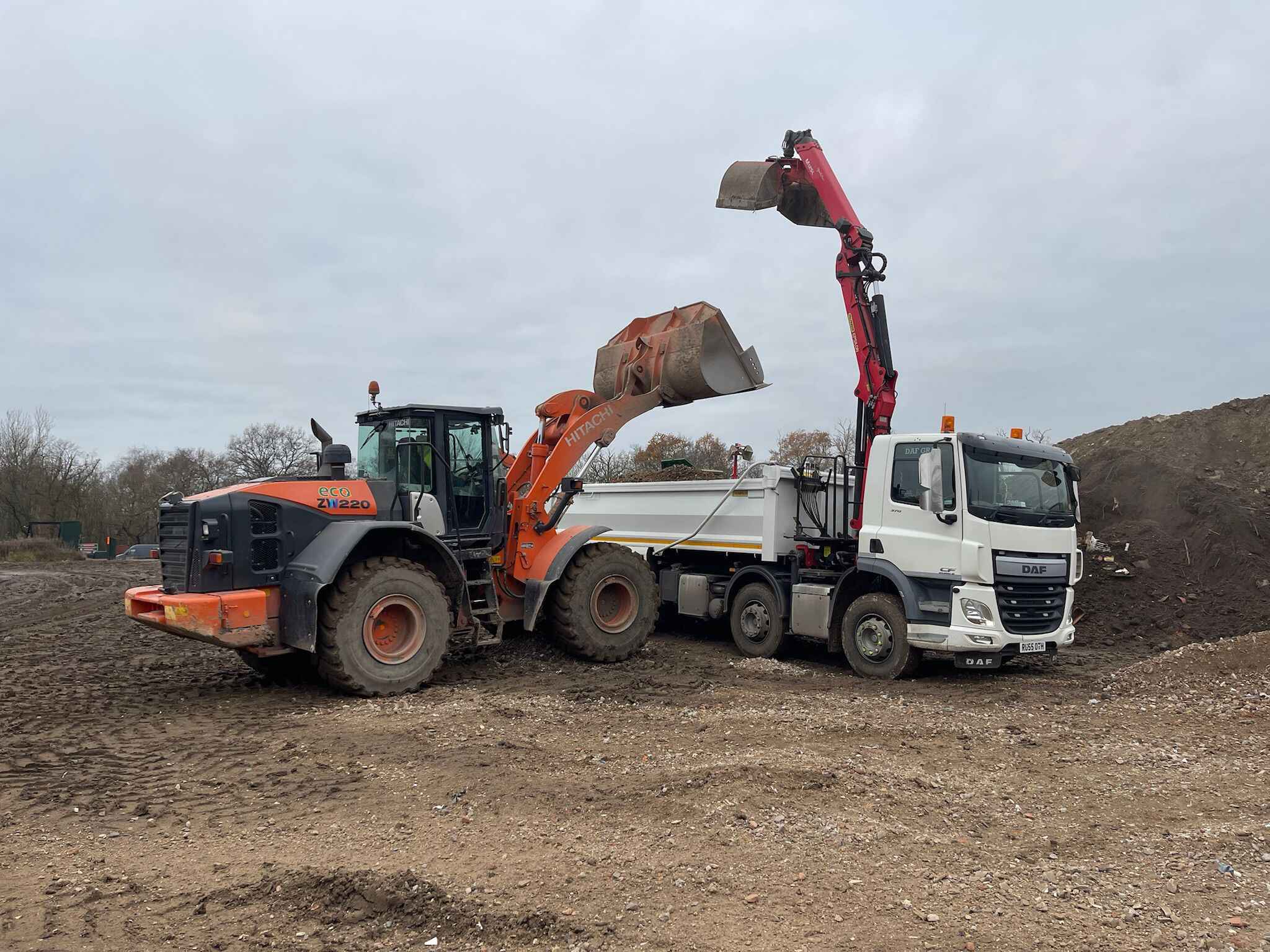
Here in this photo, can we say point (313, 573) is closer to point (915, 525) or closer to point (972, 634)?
point (915, 525)

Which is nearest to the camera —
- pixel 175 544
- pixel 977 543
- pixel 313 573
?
pixel 313 573

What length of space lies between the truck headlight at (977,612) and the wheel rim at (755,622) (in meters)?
2.70

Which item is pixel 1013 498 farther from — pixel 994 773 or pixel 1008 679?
pixel 994 773

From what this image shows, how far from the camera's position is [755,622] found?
11141 millimetres

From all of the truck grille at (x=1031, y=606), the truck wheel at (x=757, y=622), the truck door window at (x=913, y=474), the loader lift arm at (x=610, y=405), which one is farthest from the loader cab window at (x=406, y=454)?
the truck grille at (x=1031, y=606)

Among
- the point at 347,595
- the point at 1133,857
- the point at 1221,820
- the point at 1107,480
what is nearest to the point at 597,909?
the point at 1133,857

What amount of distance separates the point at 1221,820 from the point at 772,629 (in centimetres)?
605

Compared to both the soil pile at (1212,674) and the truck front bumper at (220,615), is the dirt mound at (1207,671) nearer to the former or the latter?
the soil pile at (1212,674)

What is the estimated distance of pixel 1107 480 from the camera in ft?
56.6

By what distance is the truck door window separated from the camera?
893cm

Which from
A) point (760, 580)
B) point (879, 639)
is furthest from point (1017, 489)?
A: point (760, 580)

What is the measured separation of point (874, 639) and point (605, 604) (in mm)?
2903

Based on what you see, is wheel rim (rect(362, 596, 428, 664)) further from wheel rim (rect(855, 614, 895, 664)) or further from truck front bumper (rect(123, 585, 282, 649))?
wheel rim (rect(855, 614, 895, 664))

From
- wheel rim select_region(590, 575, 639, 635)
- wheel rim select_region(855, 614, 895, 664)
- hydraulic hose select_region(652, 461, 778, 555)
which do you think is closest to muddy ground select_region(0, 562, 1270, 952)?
wheel rim select_region(855, 614, 895, 664)
